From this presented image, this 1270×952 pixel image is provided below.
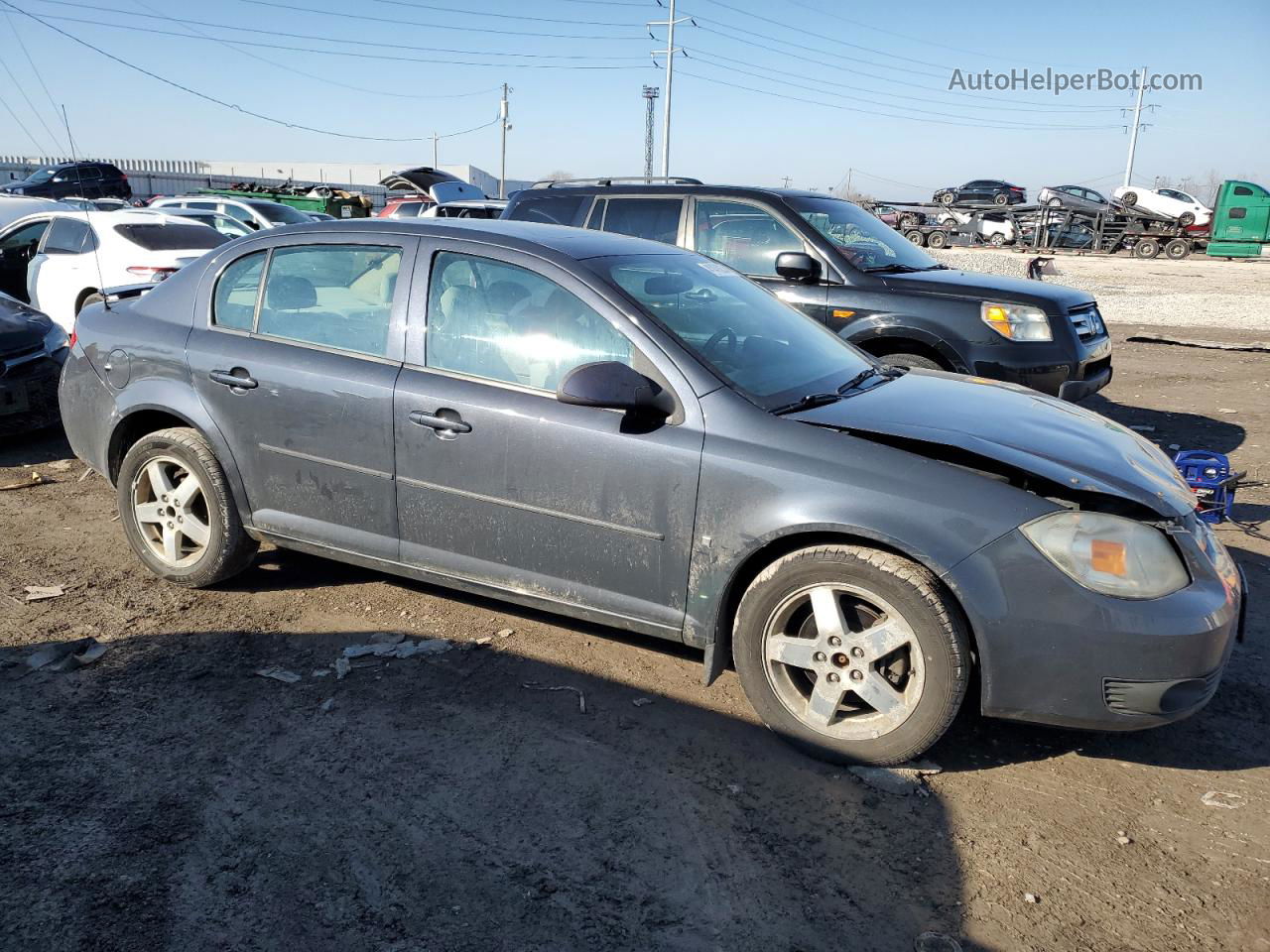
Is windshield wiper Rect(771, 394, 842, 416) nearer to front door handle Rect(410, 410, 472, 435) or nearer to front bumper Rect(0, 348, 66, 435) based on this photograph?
front door handle Rect(410, 410, 472, 435)

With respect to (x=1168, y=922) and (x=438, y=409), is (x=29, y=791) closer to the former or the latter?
(x=438, y=409)

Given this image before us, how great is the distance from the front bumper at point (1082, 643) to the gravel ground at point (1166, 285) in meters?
10.0

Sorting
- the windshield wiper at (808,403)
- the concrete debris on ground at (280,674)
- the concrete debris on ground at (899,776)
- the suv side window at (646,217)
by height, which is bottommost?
the concrete debris on ground at (280,674)

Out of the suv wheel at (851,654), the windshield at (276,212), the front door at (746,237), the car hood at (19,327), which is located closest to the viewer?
the suv wheel at (851,654)

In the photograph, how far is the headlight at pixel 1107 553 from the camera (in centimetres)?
297

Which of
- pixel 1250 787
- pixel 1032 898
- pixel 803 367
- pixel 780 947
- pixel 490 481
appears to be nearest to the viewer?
pixel 780 947

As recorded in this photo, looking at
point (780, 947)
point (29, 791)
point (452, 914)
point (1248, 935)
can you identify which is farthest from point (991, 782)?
point (29, 791)

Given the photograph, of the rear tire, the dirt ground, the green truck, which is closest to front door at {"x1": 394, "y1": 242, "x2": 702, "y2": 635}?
the dirt ground

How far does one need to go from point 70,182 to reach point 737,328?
3296cm

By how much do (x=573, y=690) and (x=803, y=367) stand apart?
1.58 metres

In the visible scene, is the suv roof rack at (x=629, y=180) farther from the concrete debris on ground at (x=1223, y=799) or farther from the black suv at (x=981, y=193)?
the black suv at (x=981, y=193)

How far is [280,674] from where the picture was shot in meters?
3.85

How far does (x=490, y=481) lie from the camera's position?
372 cm

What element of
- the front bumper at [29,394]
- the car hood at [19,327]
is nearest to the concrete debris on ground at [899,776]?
the front bumper at [29,394]
